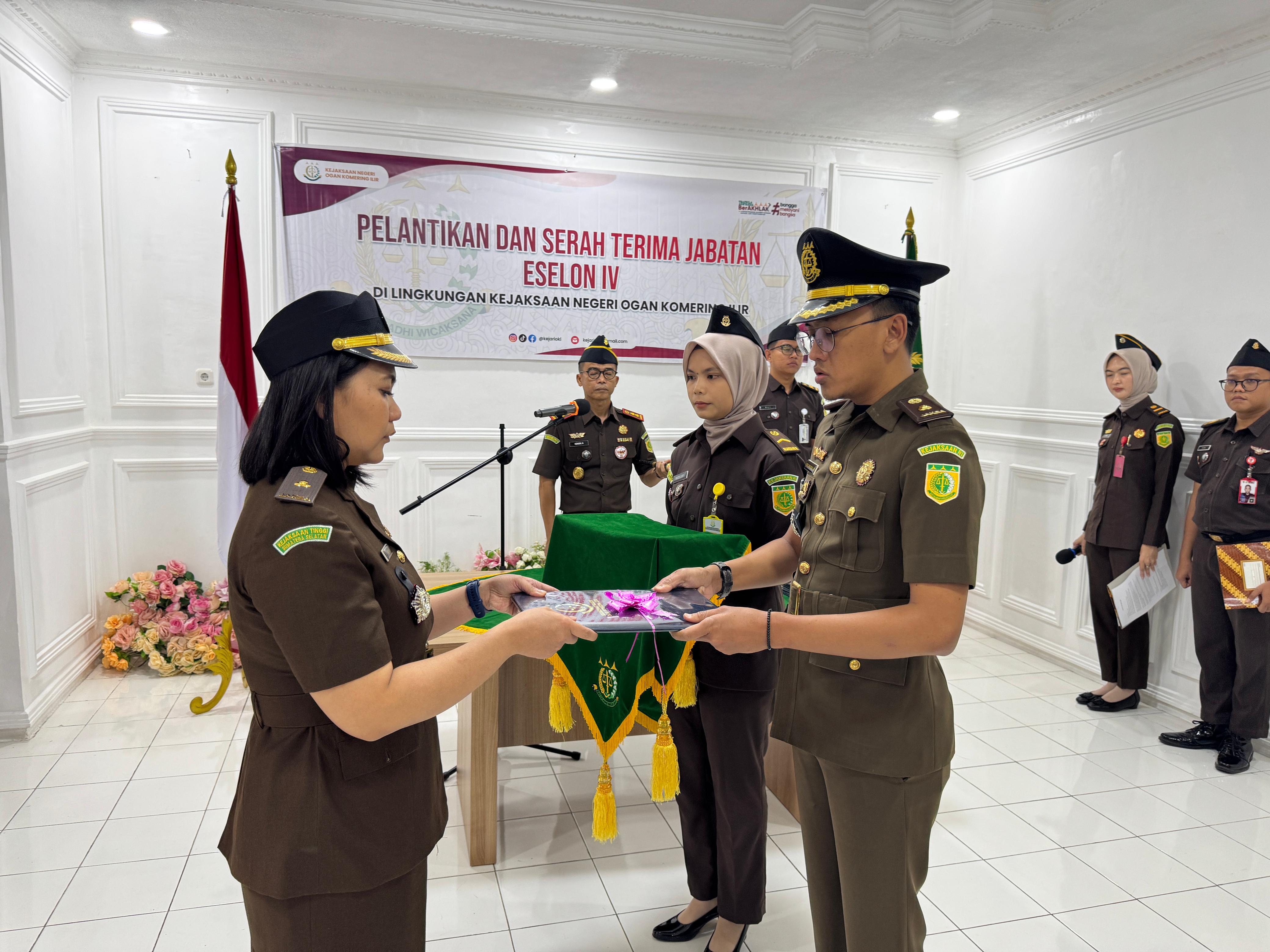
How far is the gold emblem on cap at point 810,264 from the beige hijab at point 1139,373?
3.43 meters

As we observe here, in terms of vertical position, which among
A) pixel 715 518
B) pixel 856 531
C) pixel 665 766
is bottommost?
pixel 665 766

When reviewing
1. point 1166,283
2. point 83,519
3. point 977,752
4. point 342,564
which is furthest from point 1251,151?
point 83,519

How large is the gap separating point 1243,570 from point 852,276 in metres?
3.20

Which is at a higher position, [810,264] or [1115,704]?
[810,264]

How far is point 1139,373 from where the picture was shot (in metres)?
4.34

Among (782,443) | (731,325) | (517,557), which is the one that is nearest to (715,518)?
(782,443)

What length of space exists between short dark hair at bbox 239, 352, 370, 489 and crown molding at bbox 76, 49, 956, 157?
452 centimetres

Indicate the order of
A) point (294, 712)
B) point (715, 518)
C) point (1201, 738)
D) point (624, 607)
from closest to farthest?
point (294, 712), point (624, 607), point (715, 518), point (1201, 738)

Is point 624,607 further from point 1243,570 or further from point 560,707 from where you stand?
point 1243,570

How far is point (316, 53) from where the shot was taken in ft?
15.1

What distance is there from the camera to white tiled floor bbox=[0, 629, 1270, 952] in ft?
8.37

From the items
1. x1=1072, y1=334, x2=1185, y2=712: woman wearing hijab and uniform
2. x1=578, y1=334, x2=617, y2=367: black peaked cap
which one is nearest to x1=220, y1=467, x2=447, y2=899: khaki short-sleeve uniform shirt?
x1=578, y1=334, x2=617, y2=367: black peaked cap

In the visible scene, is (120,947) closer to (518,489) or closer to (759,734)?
(759,734)

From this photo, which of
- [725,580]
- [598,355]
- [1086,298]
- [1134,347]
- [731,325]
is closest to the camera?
[725,580]
